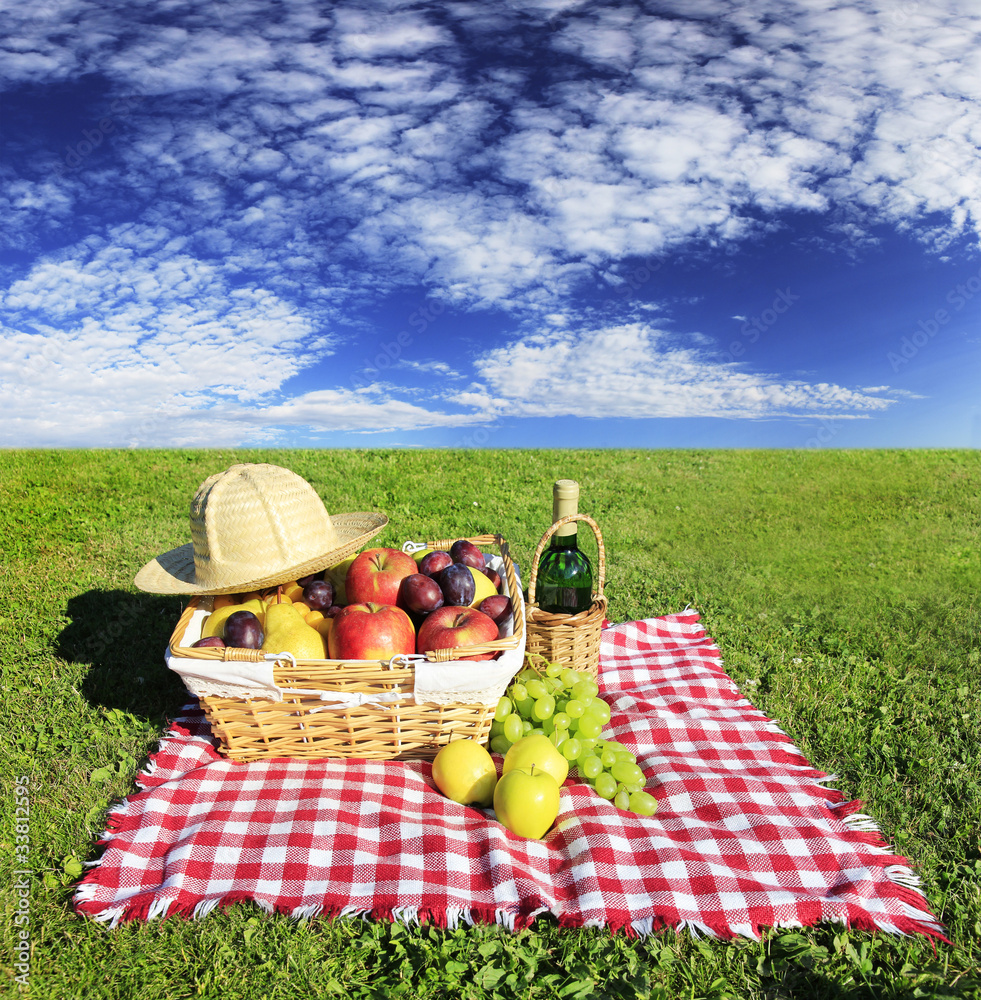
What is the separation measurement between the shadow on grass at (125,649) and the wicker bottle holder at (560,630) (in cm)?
225

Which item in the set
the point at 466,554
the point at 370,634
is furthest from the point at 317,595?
the point at 466,554

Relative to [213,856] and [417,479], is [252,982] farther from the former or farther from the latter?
[417,479]

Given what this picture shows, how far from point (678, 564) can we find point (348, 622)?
4.82 meters

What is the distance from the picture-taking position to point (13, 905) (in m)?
2.51

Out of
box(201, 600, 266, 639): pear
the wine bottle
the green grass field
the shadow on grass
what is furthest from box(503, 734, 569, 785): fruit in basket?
the shadow on grass

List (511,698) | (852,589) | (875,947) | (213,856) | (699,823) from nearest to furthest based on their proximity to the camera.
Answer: (875,947) < (213,856) < (699,823) < (511,698) < (852,589)

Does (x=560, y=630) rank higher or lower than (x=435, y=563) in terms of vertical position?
lower

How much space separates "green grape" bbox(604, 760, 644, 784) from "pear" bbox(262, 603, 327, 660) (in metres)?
1.51

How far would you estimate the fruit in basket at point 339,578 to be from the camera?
12.6ft

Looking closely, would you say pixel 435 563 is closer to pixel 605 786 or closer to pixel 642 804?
pixel 605 786

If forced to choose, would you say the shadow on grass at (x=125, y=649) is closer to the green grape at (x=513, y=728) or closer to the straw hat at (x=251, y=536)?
the straw hat at (x=251, y=536)

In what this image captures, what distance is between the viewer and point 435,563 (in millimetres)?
3744

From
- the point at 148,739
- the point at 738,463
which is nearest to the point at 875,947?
the point at 148,739

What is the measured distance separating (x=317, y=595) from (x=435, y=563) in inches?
27.2
